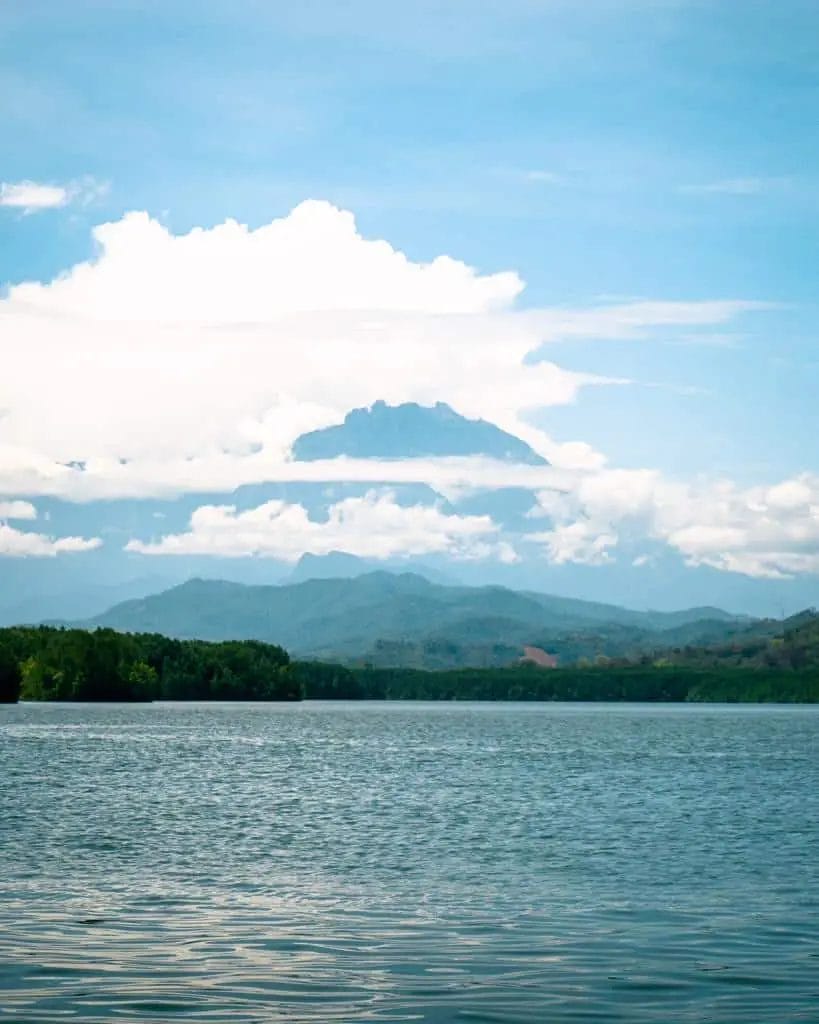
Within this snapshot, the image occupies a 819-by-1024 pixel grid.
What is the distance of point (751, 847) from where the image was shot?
63.1 metres

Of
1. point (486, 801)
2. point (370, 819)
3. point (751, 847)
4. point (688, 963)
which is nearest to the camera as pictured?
point (688, 963)

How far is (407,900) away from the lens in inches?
1868

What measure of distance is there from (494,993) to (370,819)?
4246 cm

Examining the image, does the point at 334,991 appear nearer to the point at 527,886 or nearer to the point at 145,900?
the point at 145,900

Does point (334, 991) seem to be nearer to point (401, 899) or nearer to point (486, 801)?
point (401, 899)

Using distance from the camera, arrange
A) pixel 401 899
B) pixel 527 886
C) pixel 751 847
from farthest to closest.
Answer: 1. pixel 751 847
2. pixel 527 886
3. pixel 401 899

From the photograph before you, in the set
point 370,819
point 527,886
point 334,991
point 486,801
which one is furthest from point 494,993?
point 486,801

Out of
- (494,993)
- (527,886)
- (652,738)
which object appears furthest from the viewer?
(652,738)

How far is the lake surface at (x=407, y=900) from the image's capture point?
108 feet

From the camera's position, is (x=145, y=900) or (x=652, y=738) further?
(x=652, y=738)

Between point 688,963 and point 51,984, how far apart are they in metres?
14.0

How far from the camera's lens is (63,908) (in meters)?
44.6

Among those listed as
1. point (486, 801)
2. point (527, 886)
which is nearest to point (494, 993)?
point (527, 886)

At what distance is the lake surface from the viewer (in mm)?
32812
